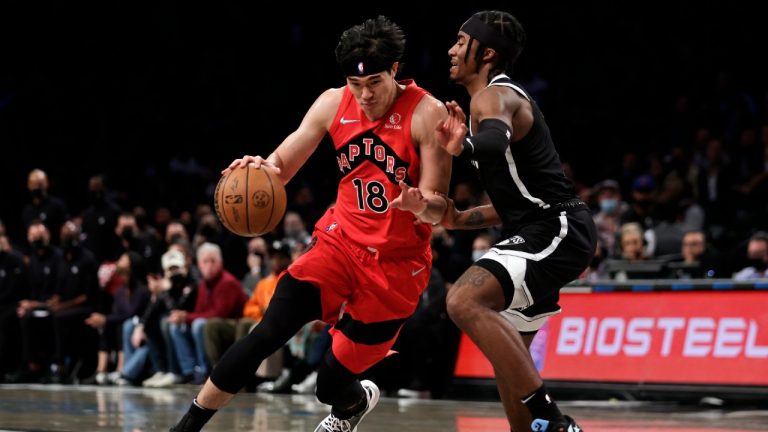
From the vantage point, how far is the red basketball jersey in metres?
6.36

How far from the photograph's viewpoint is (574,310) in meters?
11.4

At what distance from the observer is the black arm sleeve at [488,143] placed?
17.7 ft

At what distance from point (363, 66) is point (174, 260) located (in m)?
8.88

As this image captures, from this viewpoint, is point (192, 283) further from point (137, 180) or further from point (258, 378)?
point (137, 180)

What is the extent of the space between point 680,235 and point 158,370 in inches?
249

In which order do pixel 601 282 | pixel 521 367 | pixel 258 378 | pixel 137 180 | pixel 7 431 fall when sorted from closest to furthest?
pixel 521 367 → pixel 7 431 → pixel 601 282 → pixel 258 378 → pixel 137 180

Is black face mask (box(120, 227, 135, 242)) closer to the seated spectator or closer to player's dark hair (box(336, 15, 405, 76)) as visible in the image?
the seated spectator

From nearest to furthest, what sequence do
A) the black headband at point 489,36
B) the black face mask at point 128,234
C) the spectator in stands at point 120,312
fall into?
the black headband at point 489,36
the spectator in stands at point 120,312
the black face mask at point 128,234

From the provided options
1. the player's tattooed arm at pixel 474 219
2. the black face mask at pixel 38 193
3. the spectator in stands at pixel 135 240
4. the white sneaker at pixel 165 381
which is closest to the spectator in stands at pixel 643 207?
the white sneaker at pixel 165 381

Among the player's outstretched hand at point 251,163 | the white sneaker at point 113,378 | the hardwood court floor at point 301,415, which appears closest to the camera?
the player's outstretched hand at point 251,163

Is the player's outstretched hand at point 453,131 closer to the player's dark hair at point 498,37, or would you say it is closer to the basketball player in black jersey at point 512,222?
the basketball player in black jersey at point 512,222

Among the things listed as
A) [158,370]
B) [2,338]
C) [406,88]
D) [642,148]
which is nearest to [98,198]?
[2,338]

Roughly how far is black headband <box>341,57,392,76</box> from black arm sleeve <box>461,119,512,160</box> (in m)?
0.92

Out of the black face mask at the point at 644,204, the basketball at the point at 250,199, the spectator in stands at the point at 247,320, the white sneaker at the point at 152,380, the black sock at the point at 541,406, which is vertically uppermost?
the basketball at the point at 250,199
